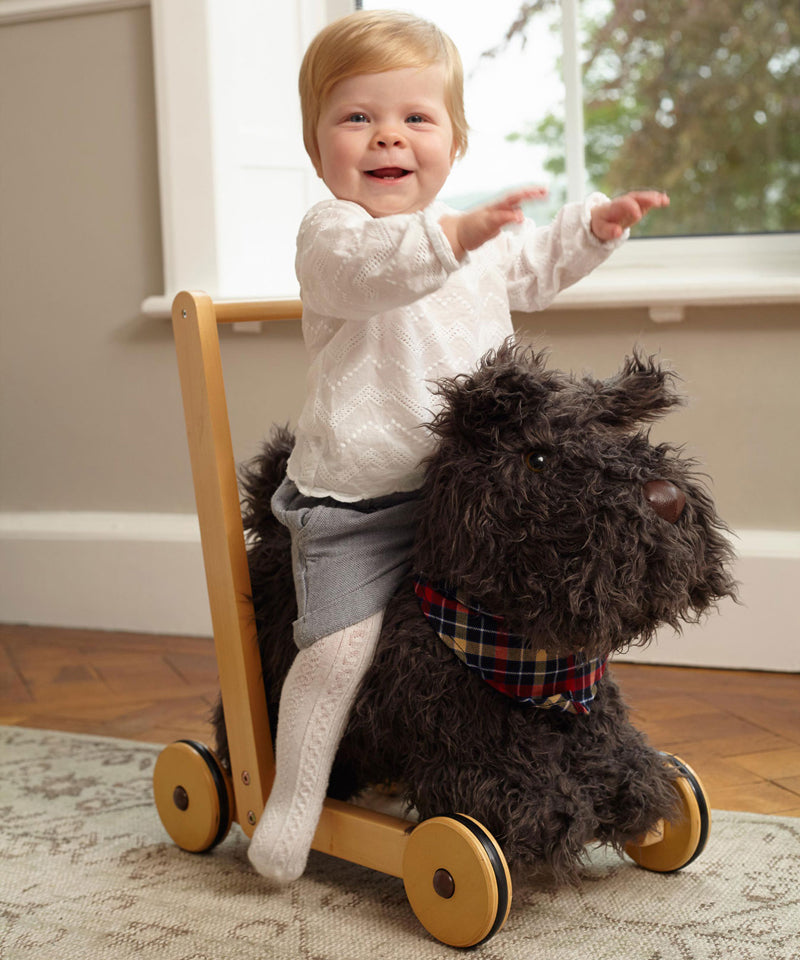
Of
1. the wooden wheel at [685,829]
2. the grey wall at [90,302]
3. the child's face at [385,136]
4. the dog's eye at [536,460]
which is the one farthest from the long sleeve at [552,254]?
the grey wall at [90,302]

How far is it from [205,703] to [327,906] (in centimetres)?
72

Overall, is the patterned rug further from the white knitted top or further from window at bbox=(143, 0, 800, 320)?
window at bbox=(143, 0, 800, 320)

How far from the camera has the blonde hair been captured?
0.96 m

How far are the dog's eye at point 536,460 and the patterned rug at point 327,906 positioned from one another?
417mm

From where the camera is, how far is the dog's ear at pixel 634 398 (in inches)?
36.3

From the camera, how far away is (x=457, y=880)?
2.95 ft

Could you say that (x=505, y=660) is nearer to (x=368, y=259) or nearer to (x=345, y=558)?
(x=345, y=558)

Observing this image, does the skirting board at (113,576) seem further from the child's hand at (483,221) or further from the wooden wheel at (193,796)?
the child's hand at (483,221)

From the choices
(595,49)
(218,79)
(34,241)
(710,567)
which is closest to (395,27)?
(710,567)

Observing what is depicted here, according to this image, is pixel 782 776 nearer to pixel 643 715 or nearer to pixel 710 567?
pixel 643 715

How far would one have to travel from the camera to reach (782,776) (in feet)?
4.32

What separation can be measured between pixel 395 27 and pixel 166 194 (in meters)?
1.17

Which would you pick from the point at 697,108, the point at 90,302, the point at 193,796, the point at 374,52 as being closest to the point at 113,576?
the point at 90,302

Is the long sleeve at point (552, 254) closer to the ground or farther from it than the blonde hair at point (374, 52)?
closer to the ground
